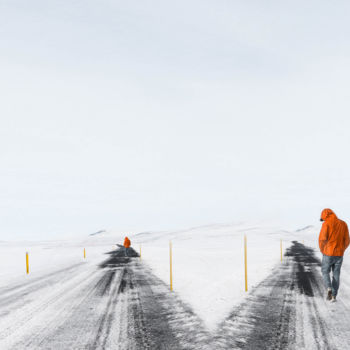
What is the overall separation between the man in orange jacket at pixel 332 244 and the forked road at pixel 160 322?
47cm

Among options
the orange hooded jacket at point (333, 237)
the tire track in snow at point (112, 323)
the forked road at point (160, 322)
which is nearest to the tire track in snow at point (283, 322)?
the forked road at point (160, 322)

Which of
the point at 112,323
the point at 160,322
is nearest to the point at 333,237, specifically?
the point at 160,322

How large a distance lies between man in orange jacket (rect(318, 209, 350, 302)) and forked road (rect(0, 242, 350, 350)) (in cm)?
47

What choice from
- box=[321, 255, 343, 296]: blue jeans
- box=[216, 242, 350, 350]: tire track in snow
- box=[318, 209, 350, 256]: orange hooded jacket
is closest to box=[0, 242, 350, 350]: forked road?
box=[216, 242, 350, 350]: tire track in snow

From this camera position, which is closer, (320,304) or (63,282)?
(320,304)

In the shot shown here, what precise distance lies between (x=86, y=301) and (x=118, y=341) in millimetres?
3604

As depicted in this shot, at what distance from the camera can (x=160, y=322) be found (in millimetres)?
5910

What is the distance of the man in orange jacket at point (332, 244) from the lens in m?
7.31

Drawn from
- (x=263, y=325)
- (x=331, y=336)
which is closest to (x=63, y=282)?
(x=263, y=325)

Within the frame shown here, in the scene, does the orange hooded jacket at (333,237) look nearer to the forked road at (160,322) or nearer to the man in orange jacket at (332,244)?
the man in orange jacket at (332,244)

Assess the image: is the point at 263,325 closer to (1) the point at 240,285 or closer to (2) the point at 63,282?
(1) the point at 240,285

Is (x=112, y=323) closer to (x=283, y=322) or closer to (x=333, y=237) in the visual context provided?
(x=283, y=322)

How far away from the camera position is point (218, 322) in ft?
18.8

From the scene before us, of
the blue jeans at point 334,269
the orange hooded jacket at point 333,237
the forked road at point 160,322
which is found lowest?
the forked road at point 160,322
